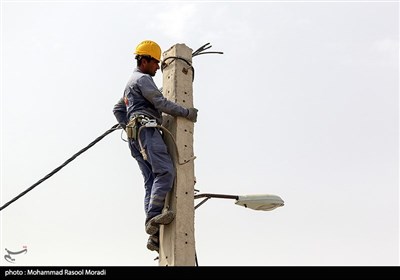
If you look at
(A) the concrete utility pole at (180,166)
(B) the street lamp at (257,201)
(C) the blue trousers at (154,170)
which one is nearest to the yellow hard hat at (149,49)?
(A) the concrete utility pole at (180,166)

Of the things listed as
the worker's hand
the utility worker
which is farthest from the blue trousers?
the worker's hand

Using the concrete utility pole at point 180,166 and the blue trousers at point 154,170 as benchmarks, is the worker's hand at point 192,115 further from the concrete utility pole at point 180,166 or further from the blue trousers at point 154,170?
the blue trousers at point 154,170

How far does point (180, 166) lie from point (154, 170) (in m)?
0.22

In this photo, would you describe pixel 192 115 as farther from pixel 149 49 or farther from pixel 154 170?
pixel 149 49

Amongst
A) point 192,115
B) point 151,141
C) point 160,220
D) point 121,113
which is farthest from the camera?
point 121,113

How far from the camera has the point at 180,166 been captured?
4.84 metres

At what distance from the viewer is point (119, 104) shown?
5484mm

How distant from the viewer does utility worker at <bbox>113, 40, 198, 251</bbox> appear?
185 inches

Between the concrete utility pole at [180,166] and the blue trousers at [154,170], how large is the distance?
8cm

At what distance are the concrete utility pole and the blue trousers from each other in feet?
0.26

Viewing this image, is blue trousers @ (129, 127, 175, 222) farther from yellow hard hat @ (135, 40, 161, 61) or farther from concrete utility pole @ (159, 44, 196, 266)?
yellow hard hat @ (135, 40, 161, 61)

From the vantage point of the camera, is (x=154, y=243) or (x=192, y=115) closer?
(x=154, y=243)

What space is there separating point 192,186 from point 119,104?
118 centimetres

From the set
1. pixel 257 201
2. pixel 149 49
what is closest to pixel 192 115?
pixel 149 49
